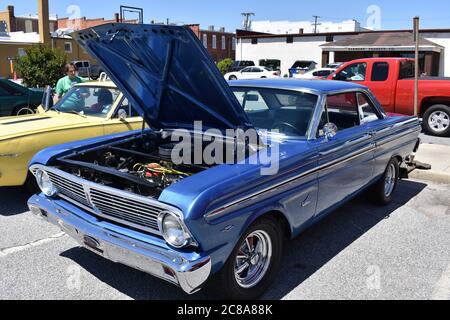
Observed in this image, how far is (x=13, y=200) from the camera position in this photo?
5445mm

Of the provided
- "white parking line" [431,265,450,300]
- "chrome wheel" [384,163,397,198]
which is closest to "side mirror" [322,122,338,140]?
"white parking line" [431,265,450,300]

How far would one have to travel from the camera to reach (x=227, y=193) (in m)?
2.82

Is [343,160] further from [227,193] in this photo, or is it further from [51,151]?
[51,151]

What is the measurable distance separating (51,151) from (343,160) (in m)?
2.59

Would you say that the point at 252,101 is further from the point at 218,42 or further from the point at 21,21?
the point at 21,21

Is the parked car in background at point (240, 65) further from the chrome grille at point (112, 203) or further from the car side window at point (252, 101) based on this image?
the chrome grille at point (112, 203)

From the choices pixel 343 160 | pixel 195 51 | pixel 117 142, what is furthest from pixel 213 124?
pixel 343 160

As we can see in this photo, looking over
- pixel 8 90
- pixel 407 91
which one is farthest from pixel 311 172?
pixel 8 90

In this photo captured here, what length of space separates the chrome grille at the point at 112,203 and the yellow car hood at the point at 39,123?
5.96 feet

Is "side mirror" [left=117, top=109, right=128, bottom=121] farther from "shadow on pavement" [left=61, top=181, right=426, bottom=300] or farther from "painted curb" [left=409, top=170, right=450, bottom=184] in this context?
"painted curb" [left=409, top=170, right=450, bottom=184]

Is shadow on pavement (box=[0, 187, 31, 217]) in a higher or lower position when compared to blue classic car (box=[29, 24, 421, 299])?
lower

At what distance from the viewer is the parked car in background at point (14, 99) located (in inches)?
421

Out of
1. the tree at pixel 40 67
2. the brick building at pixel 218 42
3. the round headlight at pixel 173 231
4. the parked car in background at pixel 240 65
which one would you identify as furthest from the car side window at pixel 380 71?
the brick building at pixel 218 42

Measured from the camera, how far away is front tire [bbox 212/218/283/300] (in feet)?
9.78
